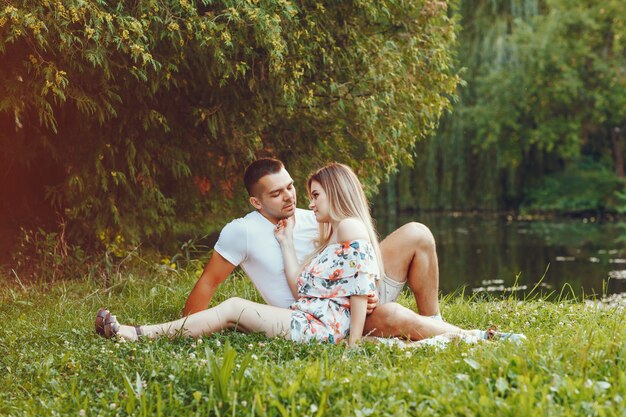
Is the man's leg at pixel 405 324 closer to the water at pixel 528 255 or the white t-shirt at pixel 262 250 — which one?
the white t-shirt at pixel 262 250

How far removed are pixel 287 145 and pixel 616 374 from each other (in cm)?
610

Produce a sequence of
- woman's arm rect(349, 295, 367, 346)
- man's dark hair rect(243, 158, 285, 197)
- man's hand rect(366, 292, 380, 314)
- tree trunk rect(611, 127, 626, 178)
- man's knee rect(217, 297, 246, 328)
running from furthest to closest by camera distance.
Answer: tree trunk rect(611, 127, 626, 178) < man's dark hair rect(243, 158, 285, 197) < man's knee rect(217, 297, 246, 328) < man's hand rect(366, 292, 380, 314) < woman's arm rect(349, 295, 367, 346)

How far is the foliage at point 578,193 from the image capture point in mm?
26016

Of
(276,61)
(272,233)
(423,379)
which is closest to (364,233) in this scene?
(272,233)

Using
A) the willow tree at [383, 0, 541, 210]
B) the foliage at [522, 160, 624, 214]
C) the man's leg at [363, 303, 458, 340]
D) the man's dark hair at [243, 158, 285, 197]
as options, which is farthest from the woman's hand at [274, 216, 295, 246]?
the foliage at [522, 160, 624, 214]

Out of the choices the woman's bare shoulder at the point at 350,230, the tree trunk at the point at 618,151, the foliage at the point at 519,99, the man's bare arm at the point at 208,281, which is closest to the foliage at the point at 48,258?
the man's bare arm at the point at 208,281

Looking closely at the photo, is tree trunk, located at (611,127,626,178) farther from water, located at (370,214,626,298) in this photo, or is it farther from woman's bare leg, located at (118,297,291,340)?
woman's bare leg, located at (118,297,291,340)

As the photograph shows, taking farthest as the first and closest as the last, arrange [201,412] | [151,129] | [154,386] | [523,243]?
[523,243]
[151,129]
[154,386]
[201,412]

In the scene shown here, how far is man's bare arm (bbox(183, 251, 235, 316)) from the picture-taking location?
16.7 ft

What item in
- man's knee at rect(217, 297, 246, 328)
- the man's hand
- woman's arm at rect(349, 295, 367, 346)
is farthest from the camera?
man's knee at rect(217, 297, 246, 328)

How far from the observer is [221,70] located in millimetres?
7012

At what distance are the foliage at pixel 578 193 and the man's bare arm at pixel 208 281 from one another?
22.7m

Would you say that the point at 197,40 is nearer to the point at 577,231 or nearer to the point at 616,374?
the point at 616,374

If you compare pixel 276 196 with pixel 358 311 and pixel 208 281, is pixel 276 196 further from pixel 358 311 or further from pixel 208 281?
pixel 358 311
